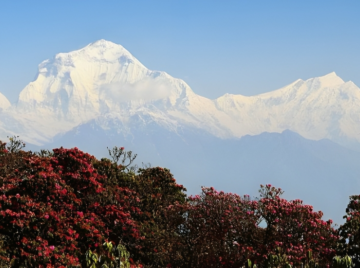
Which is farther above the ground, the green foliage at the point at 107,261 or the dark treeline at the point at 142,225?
the dark treeline at the point at 142,225

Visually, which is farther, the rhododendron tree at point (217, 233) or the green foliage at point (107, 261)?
the rhododendron tree at point (217, 233)

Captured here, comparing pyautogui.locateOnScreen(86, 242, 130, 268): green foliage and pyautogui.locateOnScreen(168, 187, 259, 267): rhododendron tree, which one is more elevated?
pyautogui.locateOnScreen(168, 187, 259, 267): rhododendron tree

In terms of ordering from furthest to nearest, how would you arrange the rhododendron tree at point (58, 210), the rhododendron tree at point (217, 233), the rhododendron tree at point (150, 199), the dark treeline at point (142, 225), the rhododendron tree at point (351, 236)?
1. the rhododendron tree at point (150, 199)
2. the rhododendron tree at point (217, 233)
3. the rhododendron tree at point (351, 236)
4. the dark treeline at point (142, 225)
5. the rhododendron tree at point (58, 210)

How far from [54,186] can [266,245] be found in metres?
8.47

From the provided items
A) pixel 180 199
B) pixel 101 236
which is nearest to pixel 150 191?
pixel 180 199

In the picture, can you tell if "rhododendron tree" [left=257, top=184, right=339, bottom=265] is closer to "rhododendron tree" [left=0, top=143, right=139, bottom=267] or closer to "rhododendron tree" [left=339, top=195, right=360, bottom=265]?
"rhododendron tree" [left=339, top=195, right=360, bottom=265]

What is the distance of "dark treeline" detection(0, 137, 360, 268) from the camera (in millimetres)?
19625

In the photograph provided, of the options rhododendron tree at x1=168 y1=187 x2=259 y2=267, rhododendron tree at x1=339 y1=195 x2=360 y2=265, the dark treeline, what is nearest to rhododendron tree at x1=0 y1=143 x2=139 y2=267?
the dark treeline

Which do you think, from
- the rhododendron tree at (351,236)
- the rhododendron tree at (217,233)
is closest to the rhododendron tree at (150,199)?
the rhododendron tree at (217,233)

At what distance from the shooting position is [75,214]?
71.5ft

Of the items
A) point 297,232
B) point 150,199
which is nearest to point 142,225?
point 150,199

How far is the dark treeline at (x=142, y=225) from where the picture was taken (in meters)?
19.6

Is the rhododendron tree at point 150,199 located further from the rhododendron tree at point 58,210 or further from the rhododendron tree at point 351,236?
the rhododendron tree at point 351,236

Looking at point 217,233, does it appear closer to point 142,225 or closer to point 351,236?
point 142,225
